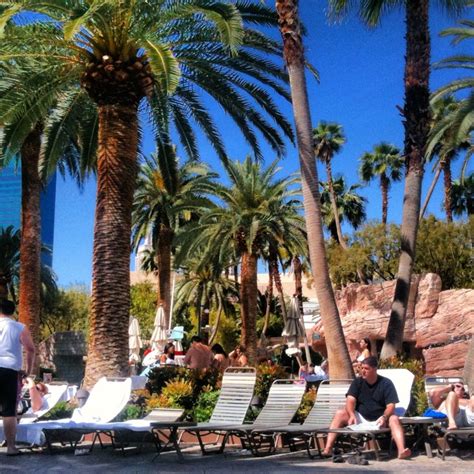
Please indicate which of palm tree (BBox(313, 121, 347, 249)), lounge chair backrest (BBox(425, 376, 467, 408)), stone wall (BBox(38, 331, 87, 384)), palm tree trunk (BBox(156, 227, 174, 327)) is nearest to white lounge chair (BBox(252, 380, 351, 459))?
lounge chair backrest (BBox(425, 376, 467, 408))

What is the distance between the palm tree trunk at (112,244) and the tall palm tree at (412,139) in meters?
5.12

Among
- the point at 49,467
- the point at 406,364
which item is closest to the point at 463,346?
the point at 406,364

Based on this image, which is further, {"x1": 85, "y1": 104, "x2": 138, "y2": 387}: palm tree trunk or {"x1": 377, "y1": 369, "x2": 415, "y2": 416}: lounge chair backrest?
{"x1": 85, "y1": 104, "x2": 138, "y2": 387}: palm tree trunk

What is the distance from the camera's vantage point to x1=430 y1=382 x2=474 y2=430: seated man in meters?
8.54

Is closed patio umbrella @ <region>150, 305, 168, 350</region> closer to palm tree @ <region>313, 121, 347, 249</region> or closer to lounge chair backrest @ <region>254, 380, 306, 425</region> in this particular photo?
lounge chair backrest @ <region>254, 380, 306, 425</region>

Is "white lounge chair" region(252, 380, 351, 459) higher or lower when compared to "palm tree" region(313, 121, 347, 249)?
lower

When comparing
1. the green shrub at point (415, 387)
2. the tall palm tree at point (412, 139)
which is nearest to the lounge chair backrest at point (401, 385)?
the green shrub at point (415, 387)

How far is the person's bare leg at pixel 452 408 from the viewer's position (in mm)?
8448

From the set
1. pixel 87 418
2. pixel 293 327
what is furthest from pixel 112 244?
pixel 293 327

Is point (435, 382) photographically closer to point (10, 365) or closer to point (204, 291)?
point (10, 365)

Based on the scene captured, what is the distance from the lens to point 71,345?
2947 centimetres

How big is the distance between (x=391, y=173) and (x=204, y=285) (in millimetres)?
15673

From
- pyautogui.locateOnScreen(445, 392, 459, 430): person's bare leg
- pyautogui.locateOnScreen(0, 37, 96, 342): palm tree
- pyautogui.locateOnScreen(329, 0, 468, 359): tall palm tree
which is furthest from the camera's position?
pyautogui.locateOnScreen(0, 37, 96, 342): palm tree

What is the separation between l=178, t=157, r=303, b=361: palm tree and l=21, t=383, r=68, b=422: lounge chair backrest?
1553 cm
